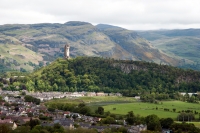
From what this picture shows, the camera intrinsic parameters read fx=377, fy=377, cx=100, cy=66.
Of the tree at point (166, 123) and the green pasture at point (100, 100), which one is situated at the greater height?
the tree at point (166, 123)

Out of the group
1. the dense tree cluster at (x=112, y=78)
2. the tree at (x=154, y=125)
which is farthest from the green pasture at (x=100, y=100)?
the tree at (x=154, y=125)

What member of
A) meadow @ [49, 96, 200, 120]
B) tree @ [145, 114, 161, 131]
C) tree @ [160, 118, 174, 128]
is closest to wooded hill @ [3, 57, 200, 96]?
meadow @ [49, 96, 200, 120]

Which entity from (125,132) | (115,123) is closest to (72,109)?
(115,123)

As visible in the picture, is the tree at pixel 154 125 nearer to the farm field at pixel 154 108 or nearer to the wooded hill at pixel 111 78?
the farm field at pixel 154 108

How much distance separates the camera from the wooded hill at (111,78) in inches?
5866

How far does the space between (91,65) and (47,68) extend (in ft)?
65.7

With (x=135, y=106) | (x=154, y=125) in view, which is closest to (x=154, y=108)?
(x=135, y=106)

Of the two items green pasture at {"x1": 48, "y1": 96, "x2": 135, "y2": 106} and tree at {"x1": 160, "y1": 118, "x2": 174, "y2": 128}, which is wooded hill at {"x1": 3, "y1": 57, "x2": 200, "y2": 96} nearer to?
green pasture at {"x1": 48, "y1": 96, "x2": 135, "y2": 106}

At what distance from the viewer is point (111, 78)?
535 feet

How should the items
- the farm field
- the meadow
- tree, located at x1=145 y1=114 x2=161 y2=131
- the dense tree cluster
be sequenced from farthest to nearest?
1. the dense tree cluster
2. the meadow
3. the farm field
4. tree, located at x1=145 y1=114 x2=161 y2=131

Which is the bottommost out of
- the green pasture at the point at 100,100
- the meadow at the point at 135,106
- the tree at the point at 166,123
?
the green pasture at the point at 100,100

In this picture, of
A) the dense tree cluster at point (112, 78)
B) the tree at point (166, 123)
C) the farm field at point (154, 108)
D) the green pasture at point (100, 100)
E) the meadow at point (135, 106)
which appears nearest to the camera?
the tree at point (166, 123)

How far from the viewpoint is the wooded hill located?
14900cm

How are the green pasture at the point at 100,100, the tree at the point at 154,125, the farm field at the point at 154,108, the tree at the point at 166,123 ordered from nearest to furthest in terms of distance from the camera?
the tree at the point at 154,125
the tree at the point at 166,123
the farm field at the point at 154,108
the green pasture at the point at 100,100
